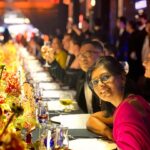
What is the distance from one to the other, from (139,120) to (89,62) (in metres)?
2.36

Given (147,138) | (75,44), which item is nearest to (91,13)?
(75,44)

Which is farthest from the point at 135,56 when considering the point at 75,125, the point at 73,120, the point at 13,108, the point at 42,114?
the point at 13,108

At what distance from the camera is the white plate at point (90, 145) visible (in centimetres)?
241

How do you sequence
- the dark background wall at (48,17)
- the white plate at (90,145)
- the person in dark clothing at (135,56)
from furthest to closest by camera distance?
the dark background wall at (48,17)
the person in dark clothing at (135,56)
the white plate at (90,145)

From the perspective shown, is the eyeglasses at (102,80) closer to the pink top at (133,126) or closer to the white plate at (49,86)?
the pink top at (133,126)

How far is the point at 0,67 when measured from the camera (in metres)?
2.56

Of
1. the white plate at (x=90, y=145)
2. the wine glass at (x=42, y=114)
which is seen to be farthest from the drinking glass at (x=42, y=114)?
the white plate at (x=90, y=145)

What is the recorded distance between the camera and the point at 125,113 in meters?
2.00

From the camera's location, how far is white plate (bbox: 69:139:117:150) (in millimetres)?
2412

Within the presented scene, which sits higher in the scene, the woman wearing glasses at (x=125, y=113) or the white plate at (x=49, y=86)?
the woman wearing glasses at (x=125, y=113)

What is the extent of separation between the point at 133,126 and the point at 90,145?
59 cm

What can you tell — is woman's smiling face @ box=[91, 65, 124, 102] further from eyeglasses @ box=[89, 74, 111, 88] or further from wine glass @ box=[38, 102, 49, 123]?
wine glass @ box=[38, 102, 49, 123]

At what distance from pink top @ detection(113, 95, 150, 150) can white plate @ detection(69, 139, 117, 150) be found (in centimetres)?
42

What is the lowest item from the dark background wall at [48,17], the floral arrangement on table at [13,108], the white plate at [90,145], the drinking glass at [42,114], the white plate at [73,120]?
the dark background wall at [48,17]
